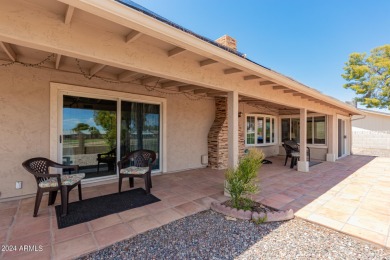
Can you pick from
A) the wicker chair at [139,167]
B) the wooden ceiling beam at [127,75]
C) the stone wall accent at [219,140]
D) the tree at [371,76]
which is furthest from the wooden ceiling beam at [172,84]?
the tree at [371,76]

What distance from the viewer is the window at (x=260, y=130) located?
8.90m

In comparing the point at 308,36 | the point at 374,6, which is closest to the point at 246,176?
the point at 374,6

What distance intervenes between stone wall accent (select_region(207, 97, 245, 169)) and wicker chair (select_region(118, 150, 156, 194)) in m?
2.80

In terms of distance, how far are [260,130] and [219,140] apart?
12.2 ft

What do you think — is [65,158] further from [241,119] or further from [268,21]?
[268,21]

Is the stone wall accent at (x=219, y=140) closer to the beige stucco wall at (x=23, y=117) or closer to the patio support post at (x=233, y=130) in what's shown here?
the patio support post at (x=233, y=130)

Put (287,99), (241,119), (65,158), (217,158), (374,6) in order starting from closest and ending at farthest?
(65,158) → (287,99) → (217,158) → (374,6) → (241,119)

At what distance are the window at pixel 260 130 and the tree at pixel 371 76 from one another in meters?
12.2

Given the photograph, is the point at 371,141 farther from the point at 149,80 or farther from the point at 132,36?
the point at 132,36

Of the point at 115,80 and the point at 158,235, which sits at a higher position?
the point at 115,80

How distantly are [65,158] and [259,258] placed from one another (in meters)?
4.47

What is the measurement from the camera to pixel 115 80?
15.9 ft

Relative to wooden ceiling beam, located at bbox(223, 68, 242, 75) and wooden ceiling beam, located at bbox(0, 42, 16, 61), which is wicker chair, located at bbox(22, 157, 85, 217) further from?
wooden ceiling beam, located at bbox(223, 68, 242, 75)

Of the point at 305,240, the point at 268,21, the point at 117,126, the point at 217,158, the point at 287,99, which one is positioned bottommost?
the point at 305,240
